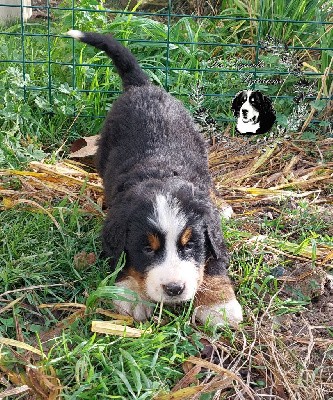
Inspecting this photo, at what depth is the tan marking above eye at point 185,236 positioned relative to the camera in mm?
3227

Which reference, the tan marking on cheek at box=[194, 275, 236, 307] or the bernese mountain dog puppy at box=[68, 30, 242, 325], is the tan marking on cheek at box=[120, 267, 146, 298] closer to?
the bernese mountain dog puppy at box=[68, 30, 242, 325]

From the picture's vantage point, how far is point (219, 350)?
123 inches

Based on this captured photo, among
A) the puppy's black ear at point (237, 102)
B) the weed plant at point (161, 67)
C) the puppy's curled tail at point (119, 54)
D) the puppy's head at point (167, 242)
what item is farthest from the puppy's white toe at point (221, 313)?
the puppy's black ear at point (237, 102)

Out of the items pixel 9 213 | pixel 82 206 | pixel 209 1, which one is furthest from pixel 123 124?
pixel 209 1

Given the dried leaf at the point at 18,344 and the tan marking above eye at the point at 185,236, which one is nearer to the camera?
the dried leaf at the point at 18,344

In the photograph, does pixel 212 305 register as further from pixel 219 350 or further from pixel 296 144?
pixel 296 144

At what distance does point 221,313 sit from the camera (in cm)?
328

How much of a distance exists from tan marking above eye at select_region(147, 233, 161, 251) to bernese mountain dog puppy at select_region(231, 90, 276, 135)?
101 inches

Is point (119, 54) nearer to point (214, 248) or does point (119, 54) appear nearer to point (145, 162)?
point (145, 162)

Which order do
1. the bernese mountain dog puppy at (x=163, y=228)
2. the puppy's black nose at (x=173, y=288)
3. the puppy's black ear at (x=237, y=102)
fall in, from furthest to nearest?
the puppy's black ear at (x=237, y=102) < the bernese mountain dog puppy at (x=163, y=228) < the puppy's black nose at (x=173, y=288)

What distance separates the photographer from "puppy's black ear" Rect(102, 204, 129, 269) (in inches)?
132

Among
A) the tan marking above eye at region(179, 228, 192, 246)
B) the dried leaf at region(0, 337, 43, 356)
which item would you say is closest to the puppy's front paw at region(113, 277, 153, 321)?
the tan marking above eye at region(179, 228, 192, 246)

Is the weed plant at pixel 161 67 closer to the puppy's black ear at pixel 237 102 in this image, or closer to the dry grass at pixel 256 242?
the puppy's black ear at pixel 237 102

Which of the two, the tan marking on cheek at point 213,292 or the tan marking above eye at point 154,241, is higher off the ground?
the tan marking above eye at point 154,241
